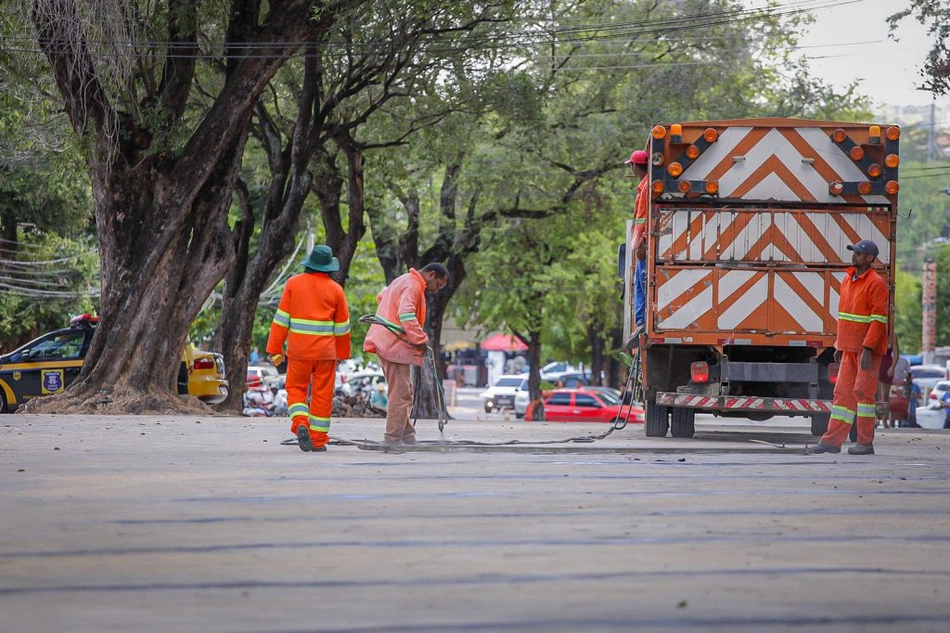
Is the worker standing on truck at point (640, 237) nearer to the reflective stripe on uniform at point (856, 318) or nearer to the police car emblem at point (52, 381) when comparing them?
the reflective stripe on uniform at point (856, 318)

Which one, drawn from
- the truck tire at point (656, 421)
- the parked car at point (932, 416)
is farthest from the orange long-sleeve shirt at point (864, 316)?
the parked car at point (932, 416)

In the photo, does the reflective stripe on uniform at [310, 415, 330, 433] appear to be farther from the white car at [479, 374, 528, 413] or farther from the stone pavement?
the white car at [479, 374, 528, 413]

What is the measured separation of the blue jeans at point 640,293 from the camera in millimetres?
17250

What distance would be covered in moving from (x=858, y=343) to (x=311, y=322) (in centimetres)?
473

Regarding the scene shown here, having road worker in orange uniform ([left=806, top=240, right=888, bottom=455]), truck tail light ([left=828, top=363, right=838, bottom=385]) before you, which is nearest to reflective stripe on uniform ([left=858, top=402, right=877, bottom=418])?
road worker in orange uniform ([left=806, top=240, right=888, bottom=455])

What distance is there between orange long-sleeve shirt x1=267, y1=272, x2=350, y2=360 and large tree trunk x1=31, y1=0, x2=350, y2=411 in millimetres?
10103

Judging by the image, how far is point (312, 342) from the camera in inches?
511

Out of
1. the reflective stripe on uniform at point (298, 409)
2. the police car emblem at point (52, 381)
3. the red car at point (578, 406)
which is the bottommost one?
the red car at point (578, 406)

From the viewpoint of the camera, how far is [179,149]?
24.1m

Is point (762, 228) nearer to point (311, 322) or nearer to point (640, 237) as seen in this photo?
point (640, 237)

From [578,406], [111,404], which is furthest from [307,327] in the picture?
[578,406]

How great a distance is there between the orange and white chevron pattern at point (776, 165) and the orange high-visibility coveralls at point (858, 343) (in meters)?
3.19

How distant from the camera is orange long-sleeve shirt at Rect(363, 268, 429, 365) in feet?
43.7

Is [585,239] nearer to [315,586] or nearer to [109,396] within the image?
[109,396]
